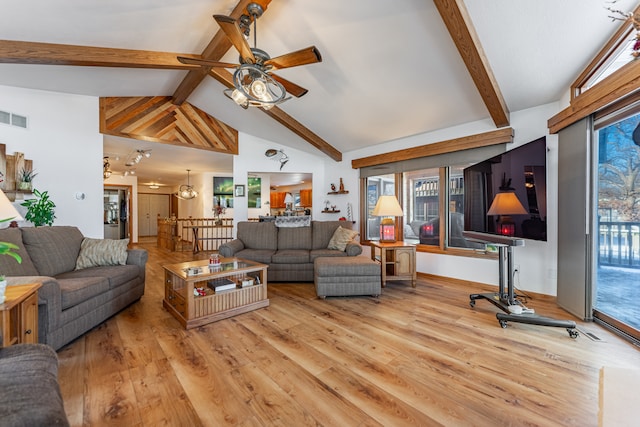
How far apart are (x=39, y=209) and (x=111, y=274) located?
1.84 metres

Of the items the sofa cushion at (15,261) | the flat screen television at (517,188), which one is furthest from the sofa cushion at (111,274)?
the flat screen television at (517,188)

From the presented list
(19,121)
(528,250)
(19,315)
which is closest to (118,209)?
(19,121)

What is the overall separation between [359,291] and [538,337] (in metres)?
1.73

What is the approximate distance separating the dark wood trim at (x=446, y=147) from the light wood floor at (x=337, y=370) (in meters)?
2.22

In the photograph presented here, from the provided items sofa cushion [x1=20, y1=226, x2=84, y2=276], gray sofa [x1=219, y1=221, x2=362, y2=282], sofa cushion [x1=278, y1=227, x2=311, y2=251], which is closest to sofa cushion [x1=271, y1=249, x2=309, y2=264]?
gray sofa [x1=219, y1=221, x2=362, y2=282]

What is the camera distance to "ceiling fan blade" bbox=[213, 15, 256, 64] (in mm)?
1866

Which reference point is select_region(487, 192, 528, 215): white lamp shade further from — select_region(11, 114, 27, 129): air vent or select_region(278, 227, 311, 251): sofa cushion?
select_region(11, 114, 27, 129): air vent

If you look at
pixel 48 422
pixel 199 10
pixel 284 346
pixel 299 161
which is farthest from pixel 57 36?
pixel 299 161

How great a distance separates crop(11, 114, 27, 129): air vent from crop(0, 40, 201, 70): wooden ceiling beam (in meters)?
1.12

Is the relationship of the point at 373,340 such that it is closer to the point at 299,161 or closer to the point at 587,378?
the point at 587,378

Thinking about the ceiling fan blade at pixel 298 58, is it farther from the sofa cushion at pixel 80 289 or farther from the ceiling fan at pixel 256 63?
the sofa cushion at pixel 80 289

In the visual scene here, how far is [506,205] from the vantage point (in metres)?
2.71

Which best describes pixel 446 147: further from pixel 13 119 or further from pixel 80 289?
pixel 13 119

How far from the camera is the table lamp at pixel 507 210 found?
2.62 metres
